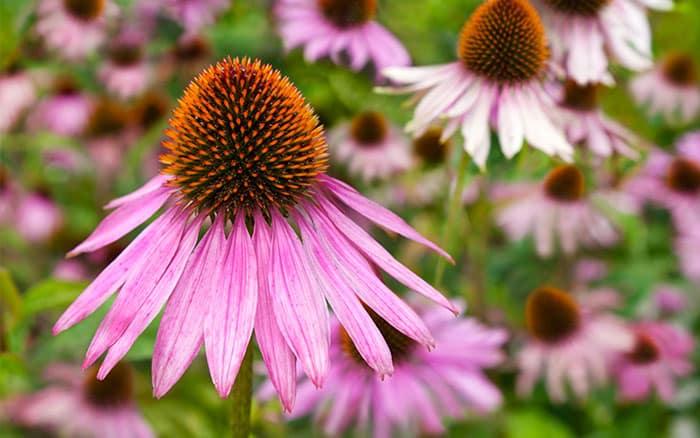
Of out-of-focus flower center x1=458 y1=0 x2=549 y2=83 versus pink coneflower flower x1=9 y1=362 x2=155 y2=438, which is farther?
pink coneflower flower x1=9 y1=362 x2=155 y2=438

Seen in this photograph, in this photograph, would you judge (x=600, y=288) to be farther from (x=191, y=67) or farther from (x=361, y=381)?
(x=191, y=67)

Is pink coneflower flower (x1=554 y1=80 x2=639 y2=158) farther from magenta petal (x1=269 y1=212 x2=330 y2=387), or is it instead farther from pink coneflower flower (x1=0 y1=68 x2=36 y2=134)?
pink coneflower flower (x1=0 y1=68 x2=36 y2=134)

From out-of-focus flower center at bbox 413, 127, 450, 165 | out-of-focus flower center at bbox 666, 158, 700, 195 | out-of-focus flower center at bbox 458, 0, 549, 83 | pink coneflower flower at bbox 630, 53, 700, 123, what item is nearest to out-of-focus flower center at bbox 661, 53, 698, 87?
pink coneflower flower at bbox 630, 53, 700, 123

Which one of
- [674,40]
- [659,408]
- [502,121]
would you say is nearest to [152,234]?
[502,121]

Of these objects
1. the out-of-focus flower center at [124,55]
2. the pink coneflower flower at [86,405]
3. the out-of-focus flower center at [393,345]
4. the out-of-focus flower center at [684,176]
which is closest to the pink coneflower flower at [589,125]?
the out-of-focus flower center at [393,345]

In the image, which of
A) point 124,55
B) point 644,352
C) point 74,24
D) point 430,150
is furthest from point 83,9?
point 644,352
